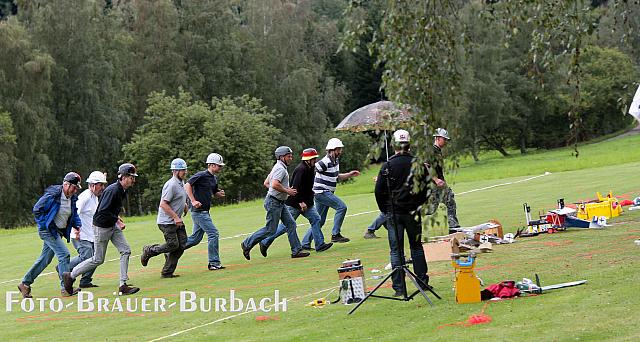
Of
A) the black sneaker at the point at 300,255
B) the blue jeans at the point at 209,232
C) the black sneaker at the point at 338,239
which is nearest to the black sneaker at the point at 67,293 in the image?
the blue jeans at the point at 209,232

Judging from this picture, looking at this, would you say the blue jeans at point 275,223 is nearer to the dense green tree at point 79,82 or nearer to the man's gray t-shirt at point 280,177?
the man's gray t-shirt at point 280,177

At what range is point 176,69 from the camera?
2918 inches

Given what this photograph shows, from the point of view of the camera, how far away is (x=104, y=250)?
1580 cm

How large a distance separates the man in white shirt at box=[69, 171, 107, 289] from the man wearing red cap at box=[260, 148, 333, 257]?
3.56 meters

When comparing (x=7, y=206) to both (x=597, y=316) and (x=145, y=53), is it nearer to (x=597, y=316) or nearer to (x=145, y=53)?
(x=145, y=53)

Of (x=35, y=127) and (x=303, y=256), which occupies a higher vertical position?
(x=35, y=127)

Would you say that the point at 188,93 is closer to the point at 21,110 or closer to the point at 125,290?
the point at 21,110

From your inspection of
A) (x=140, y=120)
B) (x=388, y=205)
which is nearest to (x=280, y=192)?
(x=388, y=205)

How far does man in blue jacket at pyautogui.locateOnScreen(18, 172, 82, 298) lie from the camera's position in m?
16.4

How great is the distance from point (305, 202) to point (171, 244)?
324 cm

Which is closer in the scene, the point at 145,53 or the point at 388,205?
the point at 388,205

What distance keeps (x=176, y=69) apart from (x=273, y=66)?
10.4 metres

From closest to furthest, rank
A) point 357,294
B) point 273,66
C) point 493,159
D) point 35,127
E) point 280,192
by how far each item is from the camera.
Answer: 1. point 357,294
2. point 280,192
3. point 35,127
4. point 273,66
5. point 493,159

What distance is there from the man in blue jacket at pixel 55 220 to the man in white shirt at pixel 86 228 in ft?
1.03
